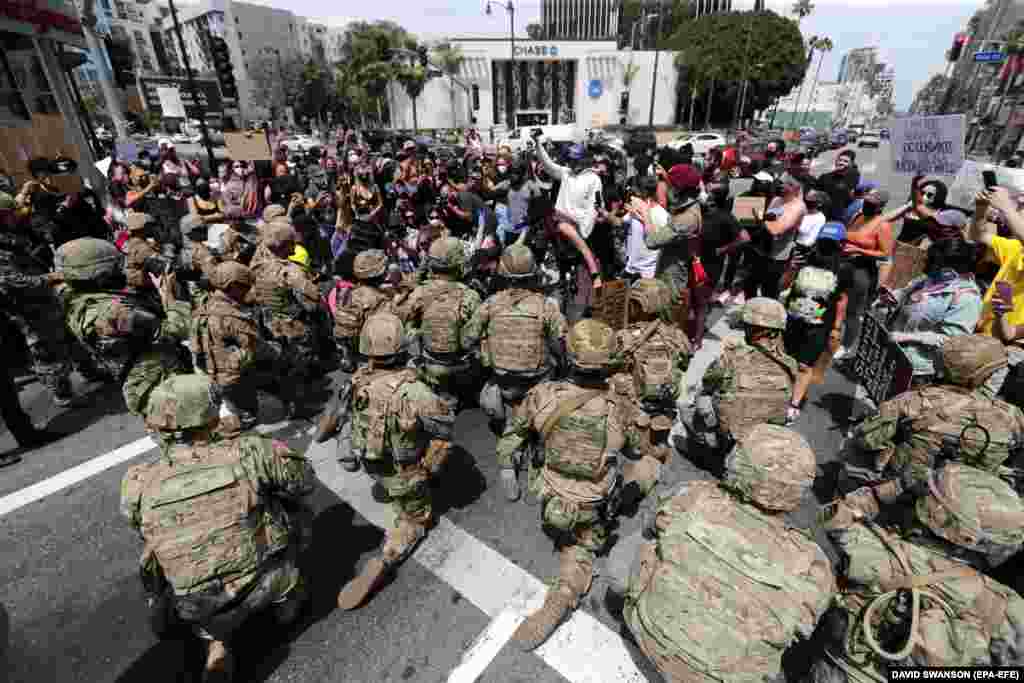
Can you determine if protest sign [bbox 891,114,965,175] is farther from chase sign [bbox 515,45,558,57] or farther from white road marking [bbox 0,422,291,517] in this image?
chase sign [bbox 515,45,558,57]

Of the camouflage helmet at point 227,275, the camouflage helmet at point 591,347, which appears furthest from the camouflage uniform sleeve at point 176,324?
the camouflage helmet at point 591,347

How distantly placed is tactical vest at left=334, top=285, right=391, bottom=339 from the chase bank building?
6101 centimetres

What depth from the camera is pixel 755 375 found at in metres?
3.66

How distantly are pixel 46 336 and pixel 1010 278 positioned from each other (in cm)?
1044

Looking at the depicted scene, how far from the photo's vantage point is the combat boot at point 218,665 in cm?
262

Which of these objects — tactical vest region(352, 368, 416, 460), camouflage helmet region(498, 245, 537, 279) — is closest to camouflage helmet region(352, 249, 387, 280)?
camouflage helmet region(498, 245, 537, 279)

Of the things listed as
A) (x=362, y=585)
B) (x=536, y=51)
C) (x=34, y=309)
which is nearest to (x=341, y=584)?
(x=362, y=585)

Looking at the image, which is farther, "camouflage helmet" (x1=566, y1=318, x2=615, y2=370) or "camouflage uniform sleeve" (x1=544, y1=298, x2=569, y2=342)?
"camouflage uniform sleeve" (x1=544, y1=298, x2=569, y2=342)

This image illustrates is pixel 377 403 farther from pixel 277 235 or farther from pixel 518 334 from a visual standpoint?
pixel 277 235

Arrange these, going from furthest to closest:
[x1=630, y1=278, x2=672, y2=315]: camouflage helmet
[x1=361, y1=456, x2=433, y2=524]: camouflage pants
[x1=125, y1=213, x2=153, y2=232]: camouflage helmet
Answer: [x1=125, y1=213, x2=153, y2=232]: camouflage helmet → [x1=630, y1=278, x2=672, y2=315]: camouflage helmet → [x1=361, y1=456, x2=433, y2=524]: camouflage pants

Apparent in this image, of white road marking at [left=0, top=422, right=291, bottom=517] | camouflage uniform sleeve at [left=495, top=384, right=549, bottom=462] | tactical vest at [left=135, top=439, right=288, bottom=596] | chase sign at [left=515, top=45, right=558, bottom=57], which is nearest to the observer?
tactical vest at [left=135, top=439, right=288, bottom=596]

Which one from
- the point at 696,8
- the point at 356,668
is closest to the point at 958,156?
the point at 356,668

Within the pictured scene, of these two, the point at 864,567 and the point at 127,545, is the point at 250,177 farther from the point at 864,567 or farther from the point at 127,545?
the point at 864,567

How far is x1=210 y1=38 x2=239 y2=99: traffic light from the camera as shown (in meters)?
13.6
